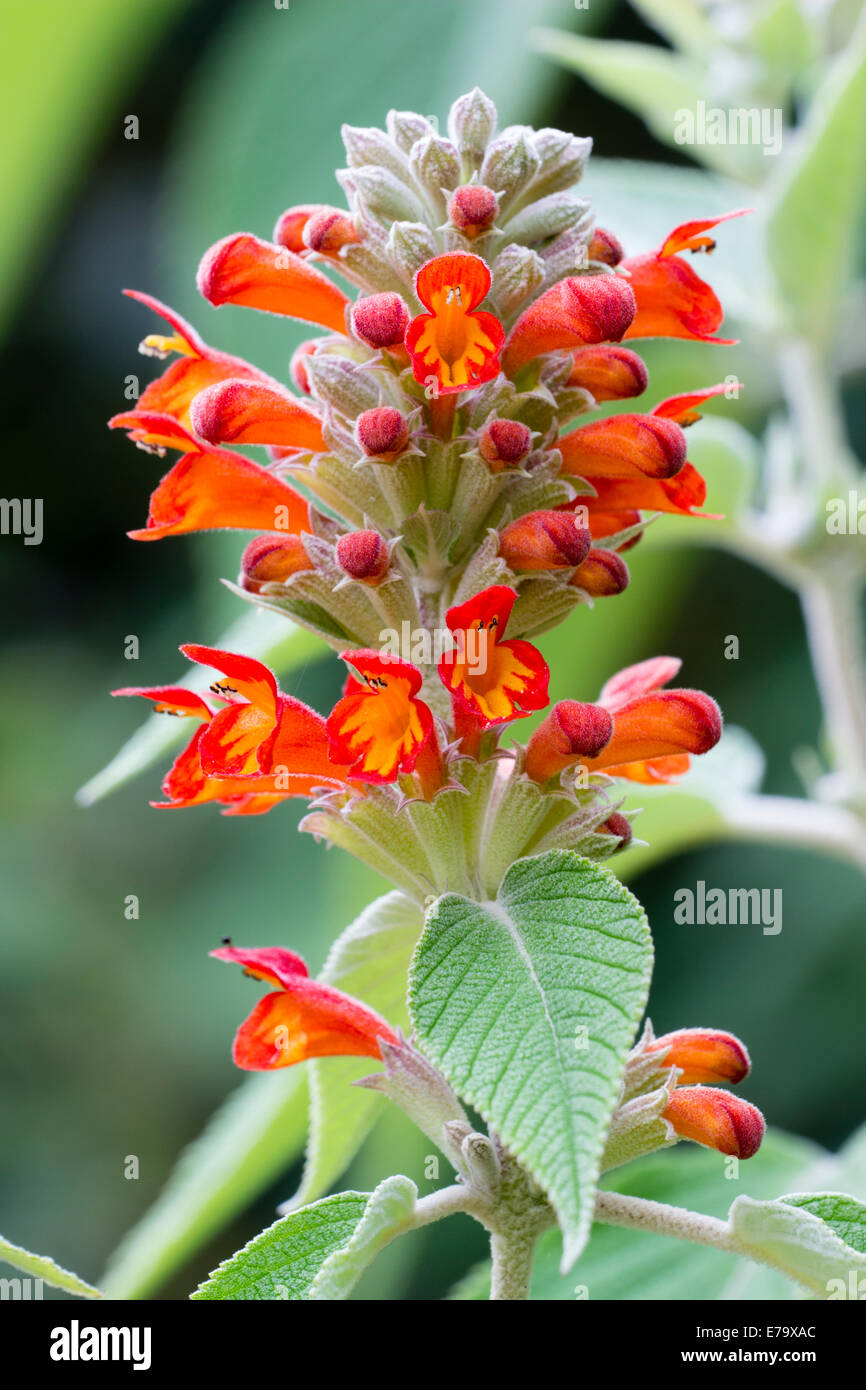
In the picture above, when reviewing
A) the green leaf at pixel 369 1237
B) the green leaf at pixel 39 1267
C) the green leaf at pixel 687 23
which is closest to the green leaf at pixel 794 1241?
the green leaf at pixel 369 1237

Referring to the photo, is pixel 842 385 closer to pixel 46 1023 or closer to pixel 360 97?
pixel 360 97

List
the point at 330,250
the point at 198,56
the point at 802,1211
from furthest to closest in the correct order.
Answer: the point at 198,56 → the point at 330,250 → the point at 802,1211

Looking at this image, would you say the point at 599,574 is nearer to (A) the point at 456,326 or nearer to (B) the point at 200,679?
(A) the point at 456,326

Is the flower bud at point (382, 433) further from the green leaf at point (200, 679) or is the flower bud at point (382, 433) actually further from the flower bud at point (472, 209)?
the green leaf at point (200, 679)

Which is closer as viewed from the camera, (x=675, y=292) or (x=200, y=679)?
(x=675, y=292)

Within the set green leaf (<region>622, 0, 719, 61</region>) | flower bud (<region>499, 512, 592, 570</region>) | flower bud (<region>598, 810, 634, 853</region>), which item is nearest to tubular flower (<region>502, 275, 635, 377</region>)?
flower bud (<region>499, 512, 592, 570</region>)

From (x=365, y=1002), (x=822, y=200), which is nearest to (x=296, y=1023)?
(x=365, y=1002)
